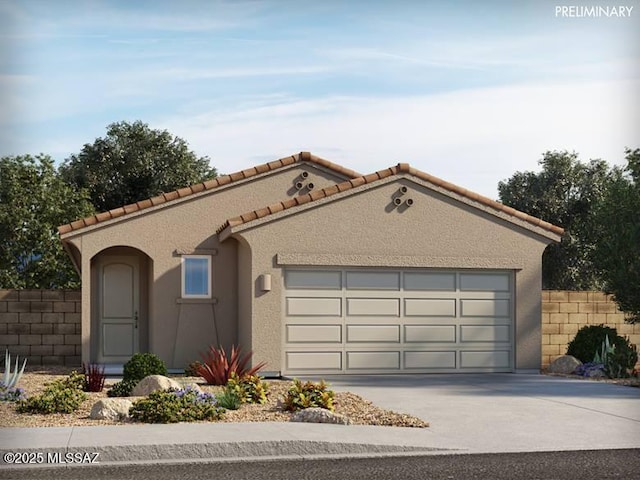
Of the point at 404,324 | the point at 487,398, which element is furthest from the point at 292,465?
the point at 404,324

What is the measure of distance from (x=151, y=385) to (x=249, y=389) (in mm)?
1604

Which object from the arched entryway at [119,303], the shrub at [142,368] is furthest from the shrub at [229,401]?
the arched entryway at [119,303]

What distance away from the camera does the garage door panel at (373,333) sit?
797 inches

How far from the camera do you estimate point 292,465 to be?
10.5 metres

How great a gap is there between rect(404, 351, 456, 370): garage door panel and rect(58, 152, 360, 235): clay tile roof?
4.70 m

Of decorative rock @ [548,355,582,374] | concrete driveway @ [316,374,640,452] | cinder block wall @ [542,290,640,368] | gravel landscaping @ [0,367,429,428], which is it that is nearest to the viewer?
concrete driveway @ [316,374,640,452]

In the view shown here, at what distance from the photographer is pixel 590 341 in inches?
845

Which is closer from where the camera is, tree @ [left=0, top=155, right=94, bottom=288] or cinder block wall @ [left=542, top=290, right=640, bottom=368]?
cinder block wall @ [left=542, top=290, right=640, bottom=368]

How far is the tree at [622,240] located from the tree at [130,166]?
18661 millimetres

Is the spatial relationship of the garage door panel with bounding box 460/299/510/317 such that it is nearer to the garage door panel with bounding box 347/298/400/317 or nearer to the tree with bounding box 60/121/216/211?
the garage door panel with bounding box 347/298/400/317

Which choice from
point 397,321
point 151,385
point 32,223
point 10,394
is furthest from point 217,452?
point 32,223

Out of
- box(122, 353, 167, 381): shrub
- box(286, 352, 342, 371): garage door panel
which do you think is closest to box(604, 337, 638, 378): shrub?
box(286, 352, 342, 371): garage door panel

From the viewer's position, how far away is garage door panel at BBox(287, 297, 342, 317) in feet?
65.5

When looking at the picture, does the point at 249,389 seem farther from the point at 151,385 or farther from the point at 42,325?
the point at 42,325
